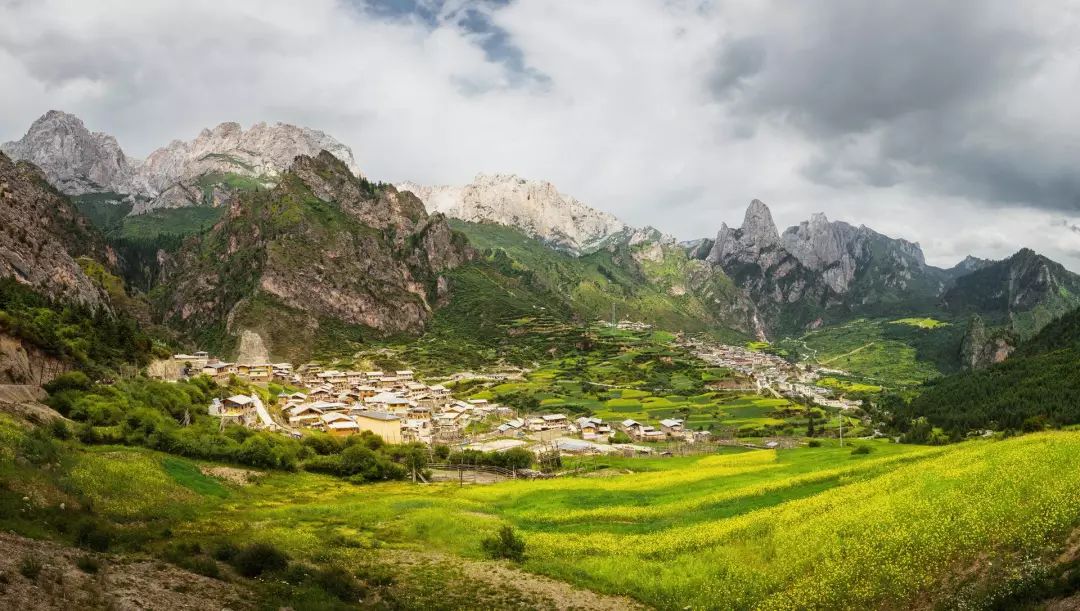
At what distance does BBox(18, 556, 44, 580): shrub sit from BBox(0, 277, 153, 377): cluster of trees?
5298cm

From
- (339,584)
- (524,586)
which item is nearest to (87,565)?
(339,584)

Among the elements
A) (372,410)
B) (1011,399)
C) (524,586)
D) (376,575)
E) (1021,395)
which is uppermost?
(372,410)

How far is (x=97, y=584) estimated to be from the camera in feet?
66.1

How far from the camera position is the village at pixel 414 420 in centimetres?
9706

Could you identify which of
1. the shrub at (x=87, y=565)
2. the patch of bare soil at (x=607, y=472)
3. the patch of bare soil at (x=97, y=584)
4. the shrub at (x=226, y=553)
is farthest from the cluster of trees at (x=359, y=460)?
the shrub at (x=87, y=565)

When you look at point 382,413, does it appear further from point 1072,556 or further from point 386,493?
point 1072,556

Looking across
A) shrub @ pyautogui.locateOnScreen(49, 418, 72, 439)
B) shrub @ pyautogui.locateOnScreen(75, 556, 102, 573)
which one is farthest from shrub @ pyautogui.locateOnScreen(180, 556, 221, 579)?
shrub @ pyautogui.locateOnScreen(49, 418, 72, 439)

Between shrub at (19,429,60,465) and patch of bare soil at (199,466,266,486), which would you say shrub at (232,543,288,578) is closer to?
shrub at (19,429,60,465)

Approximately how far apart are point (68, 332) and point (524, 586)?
7454 cm

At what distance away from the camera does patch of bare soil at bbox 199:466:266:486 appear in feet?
182

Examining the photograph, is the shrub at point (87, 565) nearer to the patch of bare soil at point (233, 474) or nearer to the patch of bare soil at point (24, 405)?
the patch of bare soil at point (24, 405)

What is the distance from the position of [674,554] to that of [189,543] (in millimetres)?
25140

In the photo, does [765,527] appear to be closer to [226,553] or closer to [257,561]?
[257,561]

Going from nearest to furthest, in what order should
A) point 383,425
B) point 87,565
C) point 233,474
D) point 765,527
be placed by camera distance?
point 87,565
point 765,527
point 233,474
point 383,425
